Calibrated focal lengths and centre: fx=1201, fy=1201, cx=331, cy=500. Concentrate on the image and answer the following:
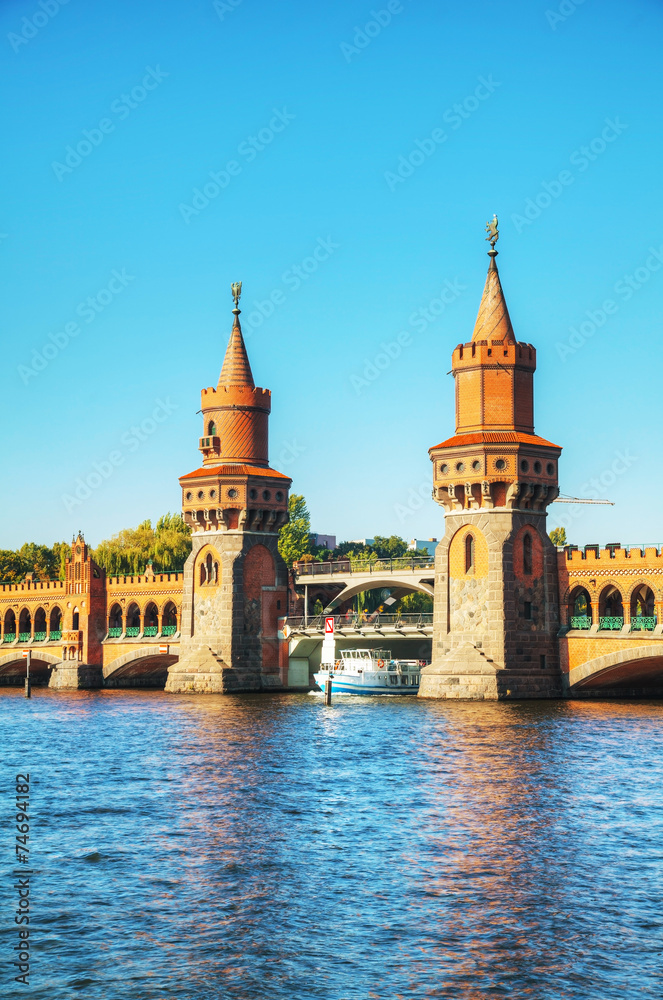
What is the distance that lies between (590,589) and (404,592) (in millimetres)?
58699

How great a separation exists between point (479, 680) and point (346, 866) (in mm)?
38411

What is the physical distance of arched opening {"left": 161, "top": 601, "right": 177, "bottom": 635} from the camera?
89.1m

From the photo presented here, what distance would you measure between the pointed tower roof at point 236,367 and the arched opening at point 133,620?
21.6 m

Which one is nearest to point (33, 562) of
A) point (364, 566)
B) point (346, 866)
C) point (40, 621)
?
point (40, 621)

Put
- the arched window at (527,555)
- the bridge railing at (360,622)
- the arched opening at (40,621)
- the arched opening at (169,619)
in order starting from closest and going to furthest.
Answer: the arched window at (527,555) → the bridge railing at (360,622) → the arched opening at (169,619) → the arched opening at (40,621)

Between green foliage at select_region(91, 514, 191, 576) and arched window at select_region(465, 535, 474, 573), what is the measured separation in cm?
4615

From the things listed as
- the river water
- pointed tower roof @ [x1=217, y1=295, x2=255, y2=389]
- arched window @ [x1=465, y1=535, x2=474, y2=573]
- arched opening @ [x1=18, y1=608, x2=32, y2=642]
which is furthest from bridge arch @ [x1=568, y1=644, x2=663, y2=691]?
arched opening @ [x1=18, y1=608, x2=32, y2=642]

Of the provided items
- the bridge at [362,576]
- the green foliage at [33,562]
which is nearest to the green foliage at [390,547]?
the green foliage at [33,562]

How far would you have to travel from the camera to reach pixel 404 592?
124500 mm

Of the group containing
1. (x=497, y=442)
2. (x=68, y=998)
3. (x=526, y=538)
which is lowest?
(x=68, y=998)

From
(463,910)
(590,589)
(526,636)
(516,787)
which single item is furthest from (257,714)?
(463,910)

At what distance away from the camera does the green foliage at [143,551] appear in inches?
4377

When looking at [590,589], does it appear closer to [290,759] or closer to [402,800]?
[290,759]

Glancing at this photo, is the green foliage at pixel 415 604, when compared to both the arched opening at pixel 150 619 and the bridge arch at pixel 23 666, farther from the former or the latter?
the bridge arch at pixel 23 666
